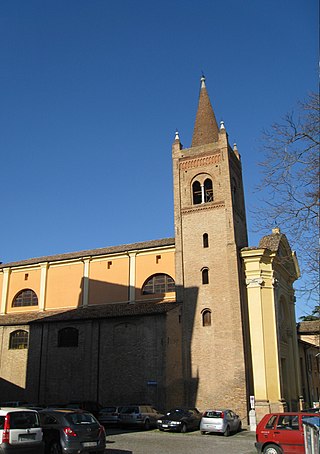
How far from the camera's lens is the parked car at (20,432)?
11086 millimetres

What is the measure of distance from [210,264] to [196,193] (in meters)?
5.31

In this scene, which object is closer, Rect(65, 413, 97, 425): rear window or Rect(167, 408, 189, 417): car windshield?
Rect(65, 413, 97, 425): rear window

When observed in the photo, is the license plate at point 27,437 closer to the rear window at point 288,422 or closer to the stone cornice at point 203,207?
the rear window at point 288,422

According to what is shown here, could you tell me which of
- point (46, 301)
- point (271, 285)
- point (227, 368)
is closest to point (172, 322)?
point (227, 368)

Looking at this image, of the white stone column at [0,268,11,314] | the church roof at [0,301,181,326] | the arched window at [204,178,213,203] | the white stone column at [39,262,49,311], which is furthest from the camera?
the white stone column at [0,268,11,314]

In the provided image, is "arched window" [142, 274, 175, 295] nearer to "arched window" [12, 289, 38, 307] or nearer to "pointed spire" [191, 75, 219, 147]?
"arched window" [12, 289, 38, 307]

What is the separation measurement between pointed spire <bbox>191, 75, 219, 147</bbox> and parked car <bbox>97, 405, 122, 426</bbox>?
17.9 metres

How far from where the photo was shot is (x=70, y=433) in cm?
1252

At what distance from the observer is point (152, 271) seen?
30.5 metres

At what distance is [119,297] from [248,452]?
54.2 feet

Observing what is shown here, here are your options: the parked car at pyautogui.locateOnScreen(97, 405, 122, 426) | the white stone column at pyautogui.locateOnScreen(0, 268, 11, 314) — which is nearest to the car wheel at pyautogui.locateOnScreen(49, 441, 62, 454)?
the parked car at pyautogui.locateOnScreen(97, 405, 122, 426)

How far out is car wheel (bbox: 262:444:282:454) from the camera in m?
12.9

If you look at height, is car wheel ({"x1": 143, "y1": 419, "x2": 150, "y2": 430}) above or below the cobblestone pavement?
above

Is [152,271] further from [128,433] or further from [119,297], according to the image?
[128,433]
